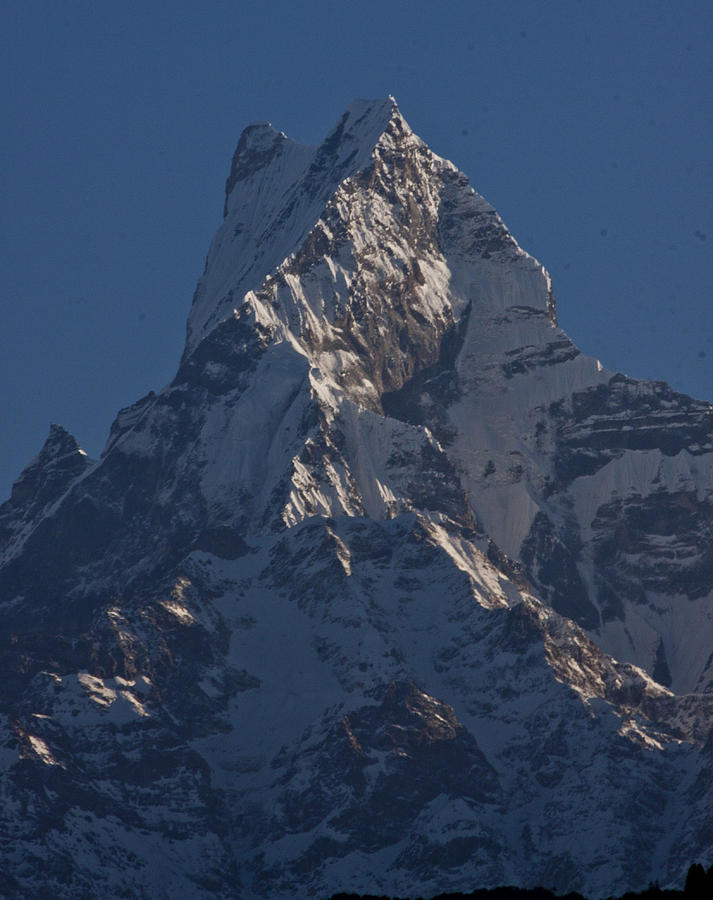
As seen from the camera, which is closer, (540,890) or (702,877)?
(702,877)

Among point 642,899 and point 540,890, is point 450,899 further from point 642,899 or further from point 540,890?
point 642,899

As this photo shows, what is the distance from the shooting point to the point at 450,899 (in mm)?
174000

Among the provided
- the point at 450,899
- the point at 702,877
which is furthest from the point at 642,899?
the point at 450,899

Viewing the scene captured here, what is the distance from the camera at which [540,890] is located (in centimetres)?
17838

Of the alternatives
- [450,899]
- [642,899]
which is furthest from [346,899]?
[642,899]

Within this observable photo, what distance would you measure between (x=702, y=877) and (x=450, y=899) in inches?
1292

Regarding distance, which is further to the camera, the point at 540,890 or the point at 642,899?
the point at 540,890

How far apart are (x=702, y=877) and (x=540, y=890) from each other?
3597 cm

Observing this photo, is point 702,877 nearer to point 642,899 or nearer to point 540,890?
point 642,899

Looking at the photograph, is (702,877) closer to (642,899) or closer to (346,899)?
(642,899)

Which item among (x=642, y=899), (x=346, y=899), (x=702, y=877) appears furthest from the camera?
(x=346, y=899)

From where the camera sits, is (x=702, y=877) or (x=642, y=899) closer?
(x=702, y=877)

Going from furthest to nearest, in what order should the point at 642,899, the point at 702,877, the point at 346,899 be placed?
the point at 346,899 → the point at 642,899 → the point at 702,877

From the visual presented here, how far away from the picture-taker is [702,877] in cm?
14312
